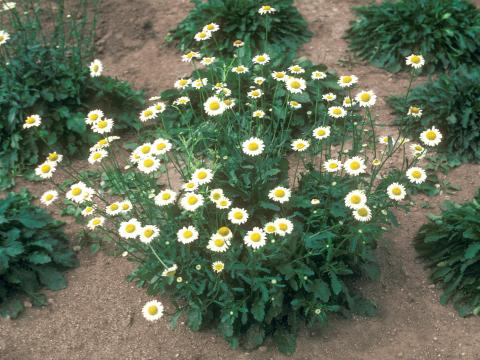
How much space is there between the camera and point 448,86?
500cm

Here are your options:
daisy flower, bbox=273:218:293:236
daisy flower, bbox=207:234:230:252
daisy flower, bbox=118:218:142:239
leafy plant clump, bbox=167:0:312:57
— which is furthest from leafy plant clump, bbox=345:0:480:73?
daisy flower, bbox=118:218:142:239

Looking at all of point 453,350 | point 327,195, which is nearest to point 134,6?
point 327,195

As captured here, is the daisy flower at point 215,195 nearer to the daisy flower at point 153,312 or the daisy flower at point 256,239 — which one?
the daisy flower at point 256,239

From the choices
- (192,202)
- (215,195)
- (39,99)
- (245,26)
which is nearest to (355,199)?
(215,195)

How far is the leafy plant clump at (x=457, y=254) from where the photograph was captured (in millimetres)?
3510

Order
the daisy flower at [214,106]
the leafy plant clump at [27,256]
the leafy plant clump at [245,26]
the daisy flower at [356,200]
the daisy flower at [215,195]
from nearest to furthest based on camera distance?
the daisy flower at [356,200] → the daisy flower at [215,195] → the daisy flower at [214,106] → the leafy plant clump at [27,256] → the leafy plant clump at [245,26]

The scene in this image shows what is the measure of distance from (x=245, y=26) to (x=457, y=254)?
11.8 feet

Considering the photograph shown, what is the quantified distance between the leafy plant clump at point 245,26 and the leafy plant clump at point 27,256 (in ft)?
9.36

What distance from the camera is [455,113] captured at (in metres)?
4.83

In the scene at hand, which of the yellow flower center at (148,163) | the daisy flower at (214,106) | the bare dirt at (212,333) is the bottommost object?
the bare dirt at (212,333)

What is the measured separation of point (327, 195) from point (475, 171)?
6.12 ft

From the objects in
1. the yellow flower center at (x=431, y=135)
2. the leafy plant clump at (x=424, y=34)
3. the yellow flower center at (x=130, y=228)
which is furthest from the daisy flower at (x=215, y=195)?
the leafy plant clump at (x=424, y=34)

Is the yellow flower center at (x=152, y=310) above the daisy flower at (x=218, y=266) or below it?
below

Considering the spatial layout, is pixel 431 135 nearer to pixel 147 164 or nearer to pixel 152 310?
pixel 147 164
